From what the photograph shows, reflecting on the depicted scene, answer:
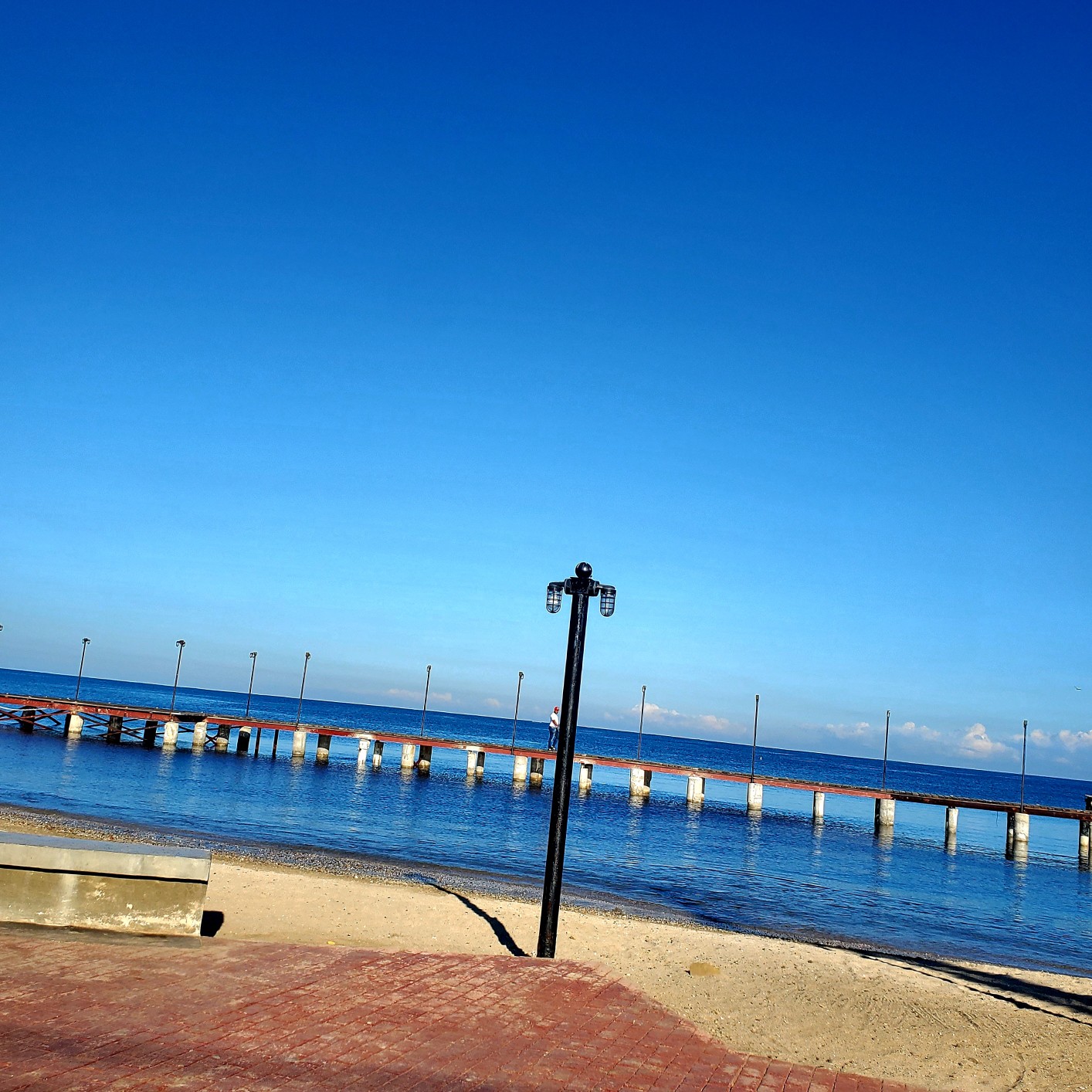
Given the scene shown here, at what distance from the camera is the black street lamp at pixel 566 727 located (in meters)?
10.1

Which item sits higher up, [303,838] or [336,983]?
[336,983]

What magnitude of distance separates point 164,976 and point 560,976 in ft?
12.3

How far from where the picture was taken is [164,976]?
748 centimetres

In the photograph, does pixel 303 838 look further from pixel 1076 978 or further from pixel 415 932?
pixel 1076 978

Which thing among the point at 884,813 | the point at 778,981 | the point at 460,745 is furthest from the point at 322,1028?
the point at 460,745

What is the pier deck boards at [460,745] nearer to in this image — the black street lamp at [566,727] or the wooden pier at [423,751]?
the wooden pier at [423,751]

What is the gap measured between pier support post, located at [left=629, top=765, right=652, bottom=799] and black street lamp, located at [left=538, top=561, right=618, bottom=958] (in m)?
47.8

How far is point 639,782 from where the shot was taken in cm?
5712

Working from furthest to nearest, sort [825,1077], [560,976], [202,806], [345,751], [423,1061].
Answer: [345,751] → [202,806] → [560,976] → [825,1077] → [423,1061]

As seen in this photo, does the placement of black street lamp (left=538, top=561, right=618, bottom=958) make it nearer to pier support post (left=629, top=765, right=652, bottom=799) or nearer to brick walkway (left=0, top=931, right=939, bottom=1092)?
brick walkway (left=0, top=931, right=939, bottom=1092)

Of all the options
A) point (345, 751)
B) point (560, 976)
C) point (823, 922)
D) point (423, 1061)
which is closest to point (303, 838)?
point (823, 922)

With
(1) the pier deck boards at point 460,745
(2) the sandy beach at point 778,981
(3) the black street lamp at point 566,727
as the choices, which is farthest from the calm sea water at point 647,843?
(3) the black street lamp at point 566,727

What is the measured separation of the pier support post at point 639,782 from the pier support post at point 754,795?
6248 mm

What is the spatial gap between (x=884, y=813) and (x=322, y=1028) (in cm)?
4888
